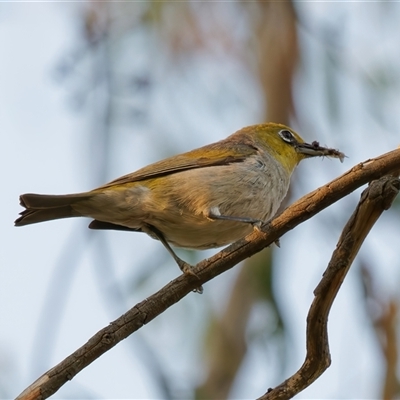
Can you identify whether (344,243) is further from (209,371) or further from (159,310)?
(209,371)

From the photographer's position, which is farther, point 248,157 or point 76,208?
point 248,157

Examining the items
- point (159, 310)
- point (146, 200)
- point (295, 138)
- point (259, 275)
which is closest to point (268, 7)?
point (295, 138)

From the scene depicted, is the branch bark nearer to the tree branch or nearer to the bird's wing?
the tree branch

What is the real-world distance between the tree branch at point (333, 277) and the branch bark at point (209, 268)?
120 millimetres

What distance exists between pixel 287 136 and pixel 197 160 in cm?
98

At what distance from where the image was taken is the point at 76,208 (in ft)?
15.8

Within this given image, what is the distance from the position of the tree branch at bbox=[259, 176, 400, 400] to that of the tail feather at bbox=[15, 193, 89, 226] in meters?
2.03

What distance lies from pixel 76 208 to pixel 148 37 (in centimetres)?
296

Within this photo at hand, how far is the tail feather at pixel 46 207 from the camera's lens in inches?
179

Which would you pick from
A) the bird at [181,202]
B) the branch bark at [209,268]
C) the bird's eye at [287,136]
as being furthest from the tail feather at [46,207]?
the bird's eye at [287,136]

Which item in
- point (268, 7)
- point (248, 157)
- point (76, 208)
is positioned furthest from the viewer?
point (268, 7)

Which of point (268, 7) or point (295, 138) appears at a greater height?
point (268, 7)

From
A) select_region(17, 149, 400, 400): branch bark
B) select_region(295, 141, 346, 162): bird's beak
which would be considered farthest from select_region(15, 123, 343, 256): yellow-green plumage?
select_region(17, 149, 400, 400): branch bark

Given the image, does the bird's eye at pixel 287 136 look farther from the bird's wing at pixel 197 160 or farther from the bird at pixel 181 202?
the bird at pixel 181 202
